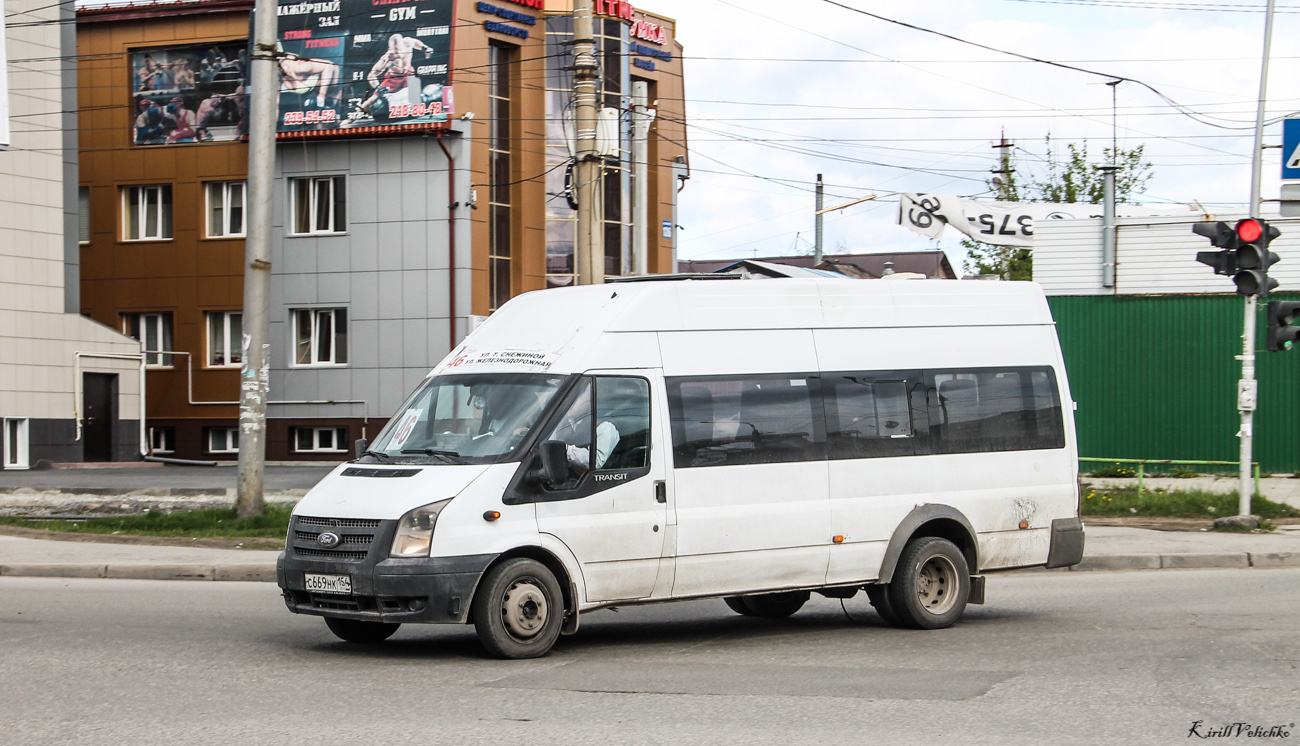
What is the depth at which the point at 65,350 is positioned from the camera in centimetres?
3288

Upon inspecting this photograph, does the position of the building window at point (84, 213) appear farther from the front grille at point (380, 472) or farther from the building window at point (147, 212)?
the front grille at point (380, 472)

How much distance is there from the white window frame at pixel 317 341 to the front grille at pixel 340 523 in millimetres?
27177

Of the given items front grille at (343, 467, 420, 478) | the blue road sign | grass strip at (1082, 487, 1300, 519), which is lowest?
grass strip at (1082, 487, 1300, 519)

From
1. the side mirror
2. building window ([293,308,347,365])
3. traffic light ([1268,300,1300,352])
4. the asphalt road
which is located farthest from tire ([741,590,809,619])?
building window ([293,308,347,365])

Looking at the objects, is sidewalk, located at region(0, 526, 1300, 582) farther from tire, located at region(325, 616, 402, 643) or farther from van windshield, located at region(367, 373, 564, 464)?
van windshield, located at region(367, 373, 564, 464)

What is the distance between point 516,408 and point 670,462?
1.12 metres

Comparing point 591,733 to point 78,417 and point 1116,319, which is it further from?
point 78,417

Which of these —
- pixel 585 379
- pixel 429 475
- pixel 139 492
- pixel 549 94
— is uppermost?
pixel 549 94

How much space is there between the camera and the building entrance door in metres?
33.9

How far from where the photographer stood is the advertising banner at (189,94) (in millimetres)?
36188

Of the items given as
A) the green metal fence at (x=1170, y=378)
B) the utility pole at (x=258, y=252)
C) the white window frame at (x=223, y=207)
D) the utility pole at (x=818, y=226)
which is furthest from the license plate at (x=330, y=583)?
the white window frame at (x=223, y=207)

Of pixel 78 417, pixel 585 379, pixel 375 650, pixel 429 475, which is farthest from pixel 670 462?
pixel 78 417

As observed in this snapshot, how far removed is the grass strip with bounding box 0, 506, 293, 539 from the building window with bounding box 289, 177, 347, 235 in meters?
17.6

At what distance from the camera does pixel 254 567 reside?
1415 centimetres
